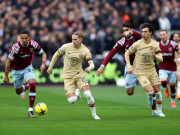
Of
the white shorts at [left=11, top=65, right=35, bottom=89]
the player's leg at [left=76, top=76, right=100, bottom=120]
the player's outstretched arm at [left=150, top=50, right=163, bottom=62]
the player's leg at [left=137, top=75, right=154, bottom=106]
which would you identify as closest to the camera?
the player's leg at [left=76, top=76, right=100, bottom=120]

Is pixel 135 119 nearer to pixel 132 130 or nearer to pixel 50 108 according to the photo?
pixel 132 130

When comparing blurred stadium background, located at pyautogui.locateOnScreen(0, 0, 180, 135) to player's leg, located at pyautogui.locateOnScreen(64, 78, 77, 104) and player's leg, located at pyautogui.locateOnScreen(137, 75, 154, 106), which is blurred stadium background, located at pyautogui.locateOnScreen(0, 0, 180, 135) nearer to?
player's leg, located at pyautogui.locateOnScreen(64, 78, 77, 104)

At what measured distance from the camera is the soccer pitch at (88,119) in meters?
10.7

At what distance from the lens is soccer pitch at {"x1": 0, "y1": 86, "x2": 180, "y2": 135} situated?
10.7 meters

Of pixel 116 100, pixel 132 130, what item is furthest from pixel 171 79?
pixel 132 130

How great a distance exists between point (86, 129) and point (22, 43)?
406 cm

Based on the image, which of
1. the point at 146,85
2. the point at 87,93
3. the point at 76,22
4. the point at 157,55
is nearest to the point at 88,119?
the point at 87,93

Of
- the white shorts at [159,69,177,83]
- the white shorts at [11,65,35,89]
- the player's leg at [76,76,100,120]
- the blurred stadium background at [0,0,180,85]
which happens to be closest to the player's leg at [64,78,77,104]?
the player's leg at [76,76,100,120]

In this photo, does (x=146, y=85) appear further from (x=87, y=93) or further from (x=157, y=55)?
(x=87, y=93)

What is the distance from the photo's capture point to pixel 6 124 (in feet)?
38.9

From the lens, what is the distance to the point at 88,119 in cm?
1300

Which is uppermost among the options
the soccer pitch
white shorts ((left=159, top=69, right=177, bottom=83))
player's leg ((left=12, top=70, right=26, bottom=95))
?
player's leg ((left=12, top=70, right=26, bottom=95))

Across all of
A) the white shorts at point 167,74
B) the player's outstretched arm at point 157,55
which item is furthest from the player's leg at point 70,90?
the white shorts at point 167,74

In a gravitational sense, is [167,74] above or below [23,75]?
below
